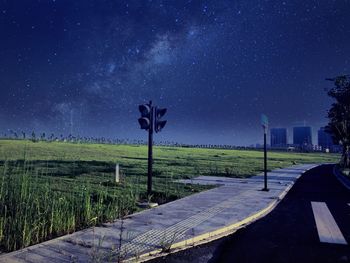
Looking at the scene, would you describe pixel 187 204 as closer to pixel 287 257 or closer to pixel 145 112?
pixel 145 112

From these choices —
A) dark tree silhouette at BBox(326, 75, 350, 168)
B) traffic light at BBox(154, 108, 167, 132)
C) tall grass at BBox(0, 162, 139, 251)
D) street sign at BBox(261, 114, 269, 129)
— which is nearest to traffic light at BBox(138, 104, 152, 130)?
traffic light at BBox(154, 108, 167, 132)

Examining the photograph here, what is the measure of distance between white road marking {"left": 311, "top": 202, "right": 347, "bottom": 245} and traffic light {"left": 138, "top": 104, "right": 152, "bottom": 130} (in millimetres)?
5299

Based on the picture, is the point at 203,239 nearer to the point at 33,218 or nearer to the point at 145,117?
the point at 33,218

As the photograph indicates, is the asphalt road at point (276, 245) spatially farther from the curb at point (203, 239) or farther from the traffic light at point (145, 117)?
the traffic light at point (145, 117)

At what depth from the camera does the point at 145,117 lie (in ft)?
31.7

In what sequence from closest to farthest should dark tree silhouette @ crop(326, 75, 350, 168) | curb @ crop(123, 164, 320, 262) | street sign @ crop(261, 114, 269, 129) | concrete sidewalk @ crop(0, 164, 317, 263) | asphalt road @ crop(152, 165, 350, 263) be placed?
concrete sidewalk @ crop(0, 164, 317, 263) → curb @ crop(123, 164, 320, 262) → asphalt road @ crop(152, 165, 350, 263) → street sign @ crop(261, 114, 269, 129) → dark tree silhouette @ crop(326, 75, 350, 168)

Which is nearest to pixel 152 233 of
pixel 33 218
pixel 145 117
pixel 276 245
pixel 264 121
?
pixel 276 245

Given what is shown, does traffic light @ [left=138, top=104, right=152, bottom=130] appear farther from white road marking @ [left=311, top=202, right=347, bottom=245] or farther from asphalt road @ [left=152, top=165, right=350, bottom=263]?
white road marking @ [left=311, top=202, right=347, bottom=245]

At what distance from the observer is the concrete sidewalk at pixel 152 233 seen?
465cm

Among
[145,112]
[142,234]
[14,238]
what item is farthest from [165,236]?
[145,112]

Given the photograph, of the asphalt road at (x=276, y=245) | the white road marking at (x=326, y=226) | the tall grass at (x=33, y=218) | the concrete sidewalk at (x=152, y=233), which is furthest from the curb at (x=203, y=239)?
the tall grass at (x=33, y=218)

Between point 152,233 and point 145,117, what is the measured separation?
176 inches

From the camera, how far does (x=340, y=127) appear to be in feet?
108

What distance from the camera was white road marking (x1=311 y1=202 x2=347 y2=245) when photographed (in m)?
6.02
